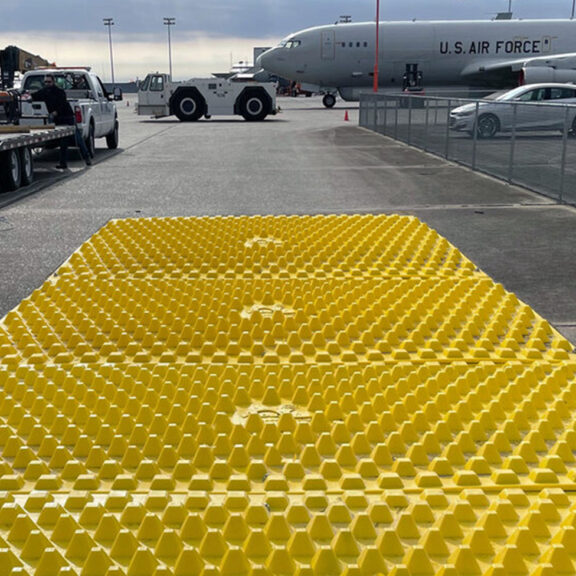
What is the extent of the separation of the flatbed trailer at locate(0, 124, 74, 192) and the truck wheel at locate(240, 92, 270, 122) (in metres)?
22.4

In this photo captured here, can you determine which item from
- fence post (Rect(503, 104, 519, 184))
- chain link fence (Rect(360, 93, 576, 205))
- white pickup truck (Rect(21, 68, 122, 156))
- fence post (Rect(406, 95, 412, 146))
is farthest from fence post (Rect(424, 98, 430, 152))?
white pickup truck (Rect(21, 68, 122, 156))

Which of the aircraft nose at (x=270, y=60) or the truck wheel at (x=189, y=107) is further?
the aircraft nose at (x=270, y=60)

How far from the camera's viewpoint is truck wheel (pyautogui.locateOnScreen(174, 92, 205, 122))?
38.7 meters

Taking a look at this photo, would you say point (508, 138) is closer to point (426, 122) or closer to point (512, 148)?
point (512, 148)

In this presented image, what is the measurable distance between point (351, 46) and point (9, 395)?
43.5m

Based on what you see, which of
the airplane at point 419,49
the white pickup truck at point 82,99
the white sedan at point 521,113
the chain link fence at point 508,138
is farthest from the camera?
the airplane at point 419,49

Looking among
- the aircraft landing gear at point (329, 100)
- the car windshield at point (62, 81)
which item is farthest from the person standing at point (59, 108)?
the aircraft landing gear at point (329, 100)

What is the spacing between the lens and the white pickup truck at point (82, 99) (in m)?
19.2

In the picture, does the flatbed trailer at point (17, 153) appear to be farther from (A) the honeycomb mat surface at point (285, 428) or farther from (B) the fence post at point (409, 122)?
(B) the fence post at point (409, 122)

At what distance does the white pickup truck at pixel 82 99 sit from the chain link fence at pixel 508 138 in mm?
9185

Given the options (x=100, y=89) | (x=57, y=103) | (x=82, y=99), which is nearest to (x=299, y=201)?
(x=57, y=103)

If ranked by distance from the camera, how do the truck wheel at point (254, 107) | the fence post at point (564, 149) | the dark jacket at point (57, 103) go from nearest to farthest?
the fence post at point (564, 149) < the dark jacket at point (57, 103) < the truck wheel at point (254, 107)

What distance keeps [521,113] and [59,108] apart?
428 inches

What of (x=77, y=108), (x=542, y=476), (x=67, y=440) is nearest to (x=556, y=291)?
(x=542, y=476)
